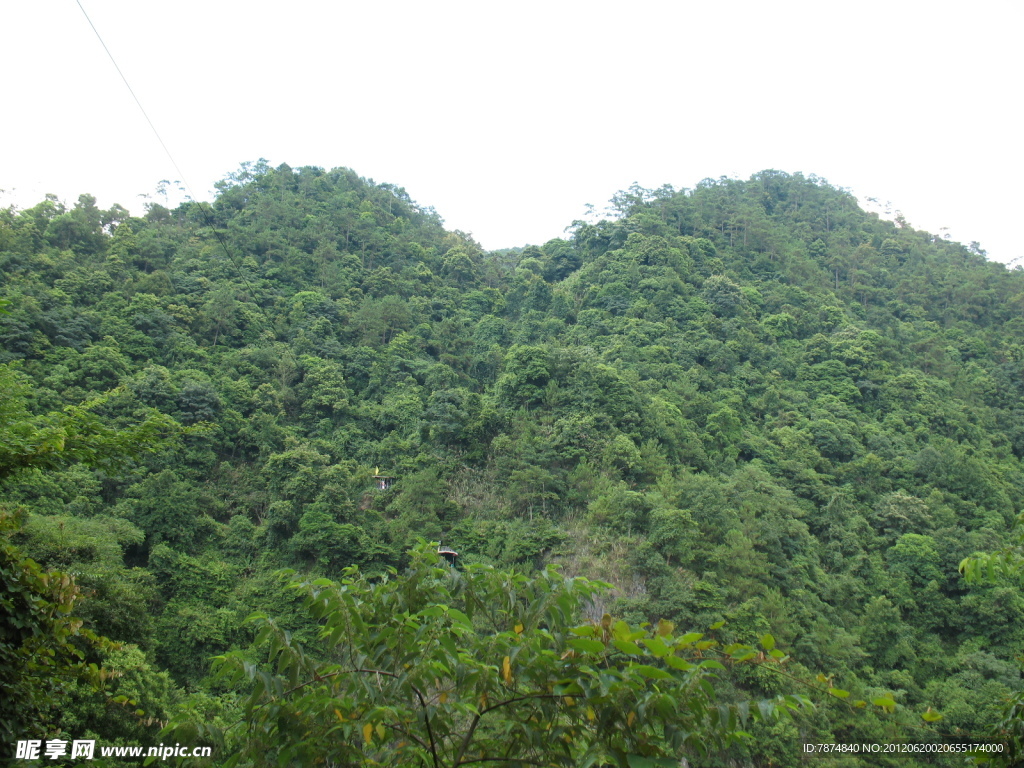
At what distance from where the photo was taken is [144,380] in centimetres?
2428

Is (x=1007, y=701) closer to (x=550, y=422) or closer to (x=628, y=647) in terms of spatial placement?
(x=628, y=647)

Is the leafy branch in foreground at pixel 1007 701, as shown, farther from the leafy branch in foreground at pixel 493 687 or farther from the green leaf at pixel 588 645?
the green leaf at pixel 588 645

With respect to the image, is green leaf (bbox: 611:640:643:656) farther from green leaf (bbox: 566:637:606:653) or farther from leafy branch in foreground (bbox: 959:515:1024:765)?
leafy branch in foreground (bbox: 959:515:1024:765)

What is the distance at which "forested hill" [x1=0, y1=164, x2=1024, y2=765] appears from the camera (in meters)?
18.6

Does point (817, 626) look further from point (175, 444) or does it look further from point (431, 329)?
point (431, 329)

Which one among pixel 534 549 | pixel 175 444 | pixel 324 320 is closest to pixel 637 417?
pixel 534 549

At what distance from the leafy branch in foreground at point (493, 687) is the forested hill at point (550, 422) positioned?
8.00 metres

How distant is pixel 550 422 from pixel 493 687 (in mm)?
22723

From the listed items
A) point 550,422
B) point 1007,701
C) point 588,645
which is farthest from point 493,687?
point 550,422

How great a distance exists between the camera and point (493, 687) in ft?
7.45

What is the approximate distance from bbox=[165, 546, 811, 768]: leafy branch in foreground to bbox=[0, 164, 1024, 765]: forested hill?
8.00m

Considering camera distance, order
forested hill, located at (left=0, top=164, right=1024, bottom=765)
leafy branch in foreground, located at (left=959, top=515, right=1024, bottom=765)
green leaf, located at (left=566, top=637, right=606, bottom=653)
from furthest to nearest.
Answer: forested hill, located at (left=0, top=164, right=1024, bottom=765) → leafy branch in foreground, located at (left=959, top=515, right=1024, bottom=765) → green leaf, located at (left=566, top=637, right=606, bottom=653)

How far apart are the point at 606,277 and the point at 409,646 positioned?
38.2 meters

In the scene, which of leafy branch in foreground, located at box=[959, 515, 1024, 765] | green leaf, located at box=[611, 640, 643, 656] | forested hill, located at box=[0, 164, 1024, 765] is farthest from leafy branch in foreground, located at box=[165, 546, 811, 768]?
forested hill, located at box=[0, 164, 1024, 765]
